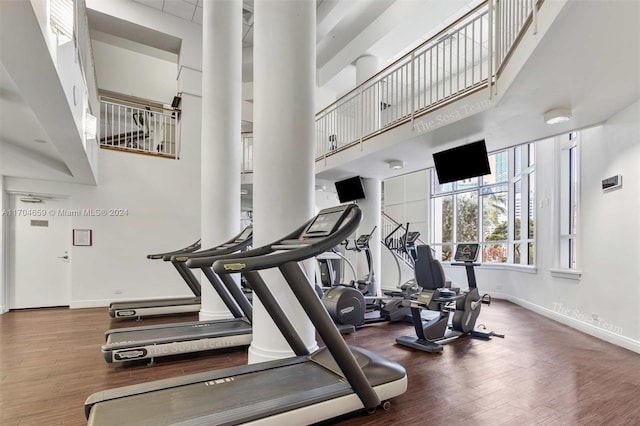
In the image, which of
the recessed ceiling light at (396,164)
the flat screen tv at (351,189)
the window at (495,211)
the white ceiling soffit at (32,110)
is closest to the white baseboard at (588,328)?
the window at (495,211)

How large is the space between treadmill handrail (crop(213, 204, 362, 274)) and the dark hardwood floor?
1.20 meters

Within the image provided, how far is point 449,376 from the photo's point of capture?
10.5 ft

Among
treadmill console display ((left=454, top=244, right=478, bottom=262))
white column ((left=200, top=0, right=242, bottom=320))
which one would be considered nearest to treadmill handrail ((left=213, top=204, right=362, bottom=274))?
white column ((left=200, top=0, right=242, bottom=320))

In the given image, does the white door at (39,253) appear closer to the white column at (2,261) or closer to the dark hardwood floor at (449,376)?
the white column at (2,261)

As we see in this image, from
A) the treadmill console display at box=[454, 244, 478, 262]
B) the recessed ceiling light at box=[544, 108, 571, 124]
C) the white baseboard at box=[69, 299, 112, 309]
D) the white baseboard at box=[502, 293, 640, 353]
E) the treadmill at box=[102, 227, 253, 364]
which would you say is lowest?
the white baseboard at box=[69, 299, 112, 309]

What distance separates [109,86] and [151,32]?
90.3 inches

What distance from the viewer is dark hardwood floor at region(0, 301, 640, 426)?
2480mm

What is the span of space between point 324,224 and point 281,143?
112cm

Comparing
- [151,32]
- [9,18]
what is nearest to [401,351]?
[9,18]

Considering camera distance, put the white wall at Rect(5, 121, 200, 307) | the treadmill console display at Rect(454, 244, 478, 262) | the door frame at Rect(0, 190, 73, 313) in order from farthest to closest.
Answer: the white wall at Rect(5, 121, 200, 307), the door frame at Rect(0, 190, 73, 313), the treadmill console display at Rect(454, 244, 478, 262)

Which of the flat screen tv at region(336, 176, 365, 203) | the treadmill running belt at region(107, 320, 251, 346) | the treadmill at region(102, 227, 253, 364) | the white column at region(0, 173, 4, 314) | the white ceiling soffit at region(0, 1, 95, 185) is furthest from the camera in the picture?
the flat screen tv at region(336, 176, 365, 203)

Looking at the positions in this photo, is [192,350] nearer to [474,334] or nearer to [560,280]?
[474,334]

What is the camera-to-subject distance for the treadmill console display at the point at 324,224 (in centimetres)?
224

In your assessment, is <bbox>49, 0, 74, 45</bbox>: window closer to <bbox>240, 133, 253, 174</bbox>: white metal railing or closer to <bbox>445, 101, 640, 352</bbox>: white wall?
<bbox>240, 133, 253, 174</bbox>: white metal railing
